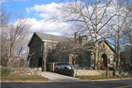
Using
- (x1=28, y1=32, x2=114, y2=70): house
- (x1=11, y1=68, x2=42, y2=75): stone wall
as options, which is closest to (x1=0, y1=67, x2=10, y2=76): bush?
(x1=11, y1=68, x2=42, y2=75): stone wall

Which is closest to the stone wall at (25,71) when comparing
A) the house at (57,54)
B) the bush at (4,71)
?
the bush at (4,71)

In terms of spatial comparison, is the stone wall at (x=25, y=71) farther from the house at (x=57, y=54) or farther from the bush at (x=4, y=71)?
the house at (x=57, y=54)

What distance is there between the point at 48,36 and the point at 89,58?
37.4 ft

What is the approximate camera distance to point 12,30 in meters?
26.5

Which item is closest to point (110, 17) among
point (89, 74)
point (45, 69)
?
point (89, 74)

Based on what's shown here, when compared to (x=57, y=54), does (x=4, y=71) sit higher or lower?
lower

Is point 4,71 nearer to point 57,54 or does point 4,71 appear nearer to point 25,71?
point 25,71

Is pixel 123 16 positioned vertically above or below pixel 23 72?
above

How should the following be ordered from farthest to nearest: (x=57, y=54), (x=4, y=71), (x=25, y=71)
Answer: (x=57, y=54)
(x=25, y=71)
(x=4, y=71)

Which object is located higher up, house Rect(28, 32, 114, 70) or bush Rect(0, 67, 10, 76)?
house Rect(28, 32, 114, 70)

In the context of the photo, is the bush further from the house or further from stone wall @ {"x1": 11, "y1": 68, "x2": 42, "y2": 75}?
the house

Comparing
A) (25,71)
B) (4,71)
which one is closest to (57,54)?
(25,71)

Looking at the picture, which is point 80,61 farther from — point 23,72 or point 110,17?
point 23,72

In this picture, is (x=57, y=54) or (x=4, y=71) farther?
(x=57, y=54)
